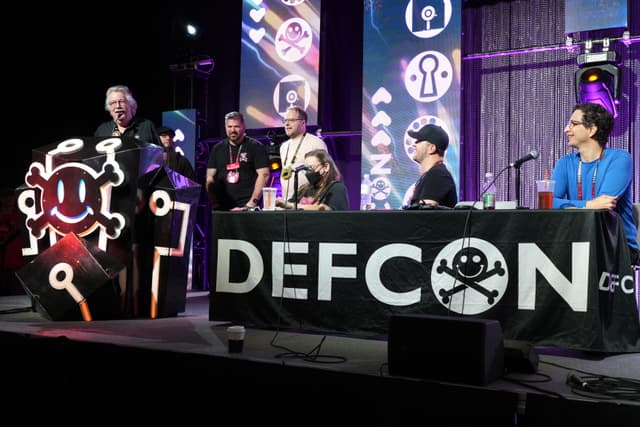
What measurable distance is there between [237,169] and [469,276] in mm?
2715

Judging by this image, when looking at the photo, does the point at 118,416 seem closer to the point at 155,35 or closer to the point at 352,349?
the point at 352,349

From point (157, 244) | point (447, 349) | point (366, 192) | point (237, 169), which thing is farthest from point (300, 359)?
point (366, 192)

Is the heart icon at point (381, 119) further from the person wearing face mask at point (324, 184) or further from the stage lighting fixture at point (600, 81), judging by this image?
the person wearing face mask at point (324, 184)

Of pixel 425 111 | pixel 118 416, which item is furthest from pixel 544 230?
pixel 425 111

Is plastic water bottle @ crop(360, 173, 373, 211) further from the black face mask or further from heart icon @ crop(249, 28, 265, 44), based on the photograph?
the black face mask

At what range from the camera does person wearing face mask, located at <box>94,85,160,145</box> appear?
4492mm

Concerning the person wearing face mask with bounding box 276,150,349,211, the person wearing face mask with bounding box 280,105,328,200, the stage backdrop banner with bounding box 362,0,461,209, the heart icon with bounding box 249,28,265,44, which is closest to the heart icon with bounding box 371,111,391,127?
the stage backdrop banner with bounding box 362,0,461,209

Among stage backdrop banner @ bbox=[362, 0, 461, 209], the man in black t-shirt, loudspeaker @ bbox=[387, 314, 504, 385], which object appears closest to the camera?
loudspeaker @ bbox=[387, 314, 504, 385]

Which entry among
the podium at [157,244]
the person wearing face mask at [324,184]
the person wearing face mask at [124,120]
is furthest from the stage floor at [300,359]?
the person wearing face mask at [124,120]

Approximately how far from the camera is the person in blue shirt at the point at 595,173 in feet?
10.9

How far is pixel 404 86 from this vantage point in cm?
645

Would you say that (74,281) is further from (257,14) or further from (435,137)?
(257,14)

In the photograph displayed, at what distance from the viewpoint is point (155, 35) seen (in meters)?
8.52

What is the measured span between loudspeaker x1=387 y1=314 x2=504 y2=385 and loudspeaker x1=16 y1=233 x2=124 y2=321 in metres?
2.39
